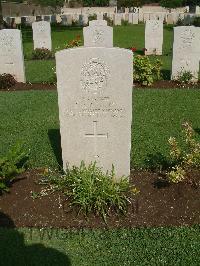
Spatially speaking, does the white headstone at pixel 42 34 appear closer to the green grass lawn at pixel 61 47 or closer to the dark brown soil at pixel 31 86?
the green grass lawn at pixel 61 47

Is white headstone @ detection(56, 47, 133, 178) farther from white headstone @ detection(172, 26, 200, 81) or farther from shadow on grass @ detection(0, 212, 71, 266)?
white headstone @ detection(172, 26, 200, 81)

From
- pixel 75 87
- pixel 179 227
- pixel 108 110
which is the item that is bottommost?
pixel 179 227

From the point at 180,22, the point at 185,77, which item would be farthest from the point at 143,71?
the point at 180,22

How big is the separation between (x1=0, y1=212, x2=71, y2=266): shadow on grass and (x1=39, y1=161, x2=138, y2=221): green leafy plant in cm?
70

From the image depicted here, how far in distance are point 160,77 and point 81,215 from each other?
8.37 metres

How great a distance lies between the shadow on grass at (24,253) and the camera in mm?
3984

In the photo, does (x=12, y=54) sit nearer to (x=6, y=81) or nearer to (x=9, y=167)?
(x=6, y=81)

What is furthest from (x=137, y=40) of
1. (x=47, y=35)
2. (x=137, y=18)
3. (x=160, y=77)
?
(x=137, y=18)

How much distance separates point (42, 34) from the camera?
17984mm

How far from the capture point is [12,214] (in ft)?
15.7

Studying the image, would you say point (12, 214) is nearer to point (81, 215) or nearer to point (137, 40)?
point (81, 215)

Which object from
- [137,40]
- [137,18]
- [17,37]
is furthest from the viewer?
[137,18]

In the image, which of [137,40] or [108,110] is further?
[137,40]

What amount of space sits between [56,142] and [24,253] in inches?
126
